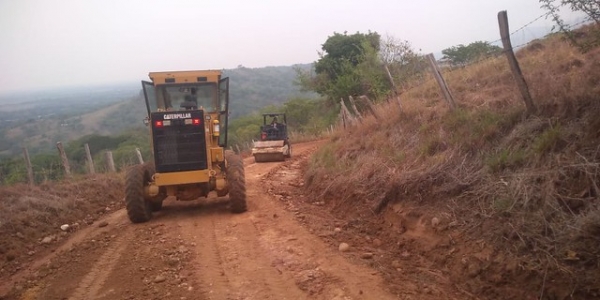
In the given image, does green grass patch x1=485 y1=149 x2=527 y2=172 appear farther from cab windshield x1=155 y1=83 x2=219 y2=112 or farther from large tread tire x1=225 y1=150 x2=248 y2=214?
cab windshield x1=155 y1=83 x2=219 y2=112

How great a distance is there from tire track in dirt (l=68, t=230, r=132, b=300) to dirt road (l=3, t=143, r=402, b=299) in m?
0.01

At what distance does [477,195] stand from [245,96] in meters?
86.9

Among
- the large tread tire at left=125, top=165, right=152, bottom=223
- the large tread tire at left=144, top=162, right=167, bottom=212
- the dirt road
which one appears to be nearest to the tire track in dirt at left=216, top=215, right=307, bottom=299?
the dirt road

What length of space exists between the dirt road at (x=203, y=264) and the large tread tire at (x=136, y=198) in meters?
0.19

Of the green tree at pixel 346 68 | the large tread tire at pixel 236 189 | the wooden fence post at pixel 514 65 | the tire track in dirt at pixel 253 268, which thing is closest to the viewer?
the tire track in dirt at pixel 253 268

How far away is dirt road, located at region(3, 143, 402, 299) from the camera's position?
5.05 meters

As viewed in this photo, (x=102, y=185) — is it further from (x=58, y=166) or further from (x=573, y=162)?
(x=573, y=162)

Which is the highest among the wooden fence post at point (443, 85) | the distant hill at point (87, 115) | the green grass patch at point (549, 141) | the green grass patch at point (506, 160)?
the wooden fence post at point (443, 85)

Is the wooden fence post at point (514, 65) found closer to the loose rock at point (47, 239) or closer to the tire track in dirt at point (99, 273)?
the tire track in dirt at point (99, 273)

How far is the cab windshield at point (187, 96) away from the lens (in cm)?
979

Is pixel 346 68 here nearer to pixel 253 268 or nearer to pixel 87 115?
pixel 253 268

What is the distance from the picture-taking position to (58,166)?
1507 cm

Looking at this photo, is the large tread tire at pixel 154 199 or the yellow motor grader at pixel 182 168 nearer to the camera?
the yellow motor grader at pixel 182 168

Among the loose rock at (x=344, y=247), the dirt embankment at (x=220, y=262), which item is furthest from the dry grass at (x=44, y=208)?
the loose rock at (x=344, y=247)
